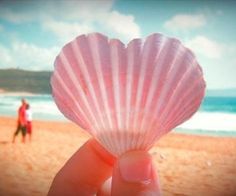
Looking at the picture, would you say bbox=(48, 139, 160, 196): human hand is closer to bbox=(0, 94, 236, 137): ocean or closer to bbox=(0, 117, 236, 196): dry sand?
bbox=(0, 117, 236, 196): dry sand

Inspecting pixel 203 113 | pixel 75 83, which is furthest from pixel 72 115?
pixel 203 113

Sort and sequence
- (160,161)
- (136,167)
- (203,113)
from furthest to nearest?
(203,113)
(160,161)
(136,167)

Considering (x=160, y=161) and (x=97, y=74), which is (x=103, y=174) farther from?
(x=160, y=161)

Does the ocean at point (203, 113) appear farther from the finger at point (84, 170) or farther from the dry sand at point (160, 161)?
the finger at point (84, 170)

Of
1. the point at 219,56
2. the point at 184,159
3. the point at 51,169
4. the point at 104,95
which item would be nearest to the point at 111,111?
the point at 104,95

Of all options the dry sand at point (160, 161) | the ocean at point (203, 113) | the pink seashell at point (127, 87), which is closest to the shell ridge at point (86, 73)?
the pink seashell at point (127, 87)

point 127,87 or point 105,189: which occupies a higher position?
point 127,87

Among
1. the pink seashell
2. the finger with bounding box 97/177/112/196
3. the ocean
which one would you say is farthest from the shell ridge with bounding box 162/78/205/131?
the ocean
